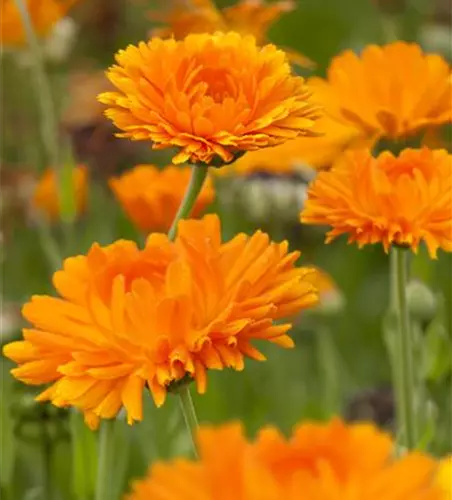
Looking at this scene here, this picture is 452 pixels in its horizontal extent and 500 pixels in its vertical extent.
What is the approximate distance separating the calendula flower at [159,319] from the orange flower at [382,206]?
49 millimetres

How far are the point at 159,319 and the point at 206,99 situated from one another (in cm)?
10

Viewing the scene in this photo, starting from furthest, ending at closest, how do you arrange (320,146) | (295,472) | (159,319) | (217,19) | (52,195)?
(52,195)
(217,19)
(320,146)
(159,319)
(295,472)

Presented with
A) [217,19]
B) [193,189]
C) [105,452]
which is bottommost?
[105,452]

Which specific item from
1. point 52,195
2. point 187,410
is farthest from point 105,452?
point 52,195

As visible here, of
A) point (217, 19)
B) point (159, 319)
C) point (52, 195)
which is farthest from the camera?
point (52, 195)

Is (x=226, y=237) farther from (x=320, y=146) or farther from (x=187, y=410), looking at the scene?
(x=187, y=410)

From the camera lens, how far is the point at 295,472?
0.95 ft

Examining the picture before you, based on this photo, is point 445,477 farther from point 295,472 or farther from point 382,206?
point 382,206

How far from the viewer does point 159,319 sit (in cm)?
43

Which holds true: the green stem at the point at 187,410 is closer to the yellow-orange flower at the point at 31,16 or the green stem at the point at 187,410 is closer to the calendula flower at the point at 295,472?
the calendula flower at the point at 295,472

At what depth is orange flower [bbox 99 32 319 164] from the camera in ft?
1.55

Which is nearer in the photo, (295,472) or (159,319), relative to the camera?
(295,472)

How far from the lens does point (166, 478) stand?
29cm

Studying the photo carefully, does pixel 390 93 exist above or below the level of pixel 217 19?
below
